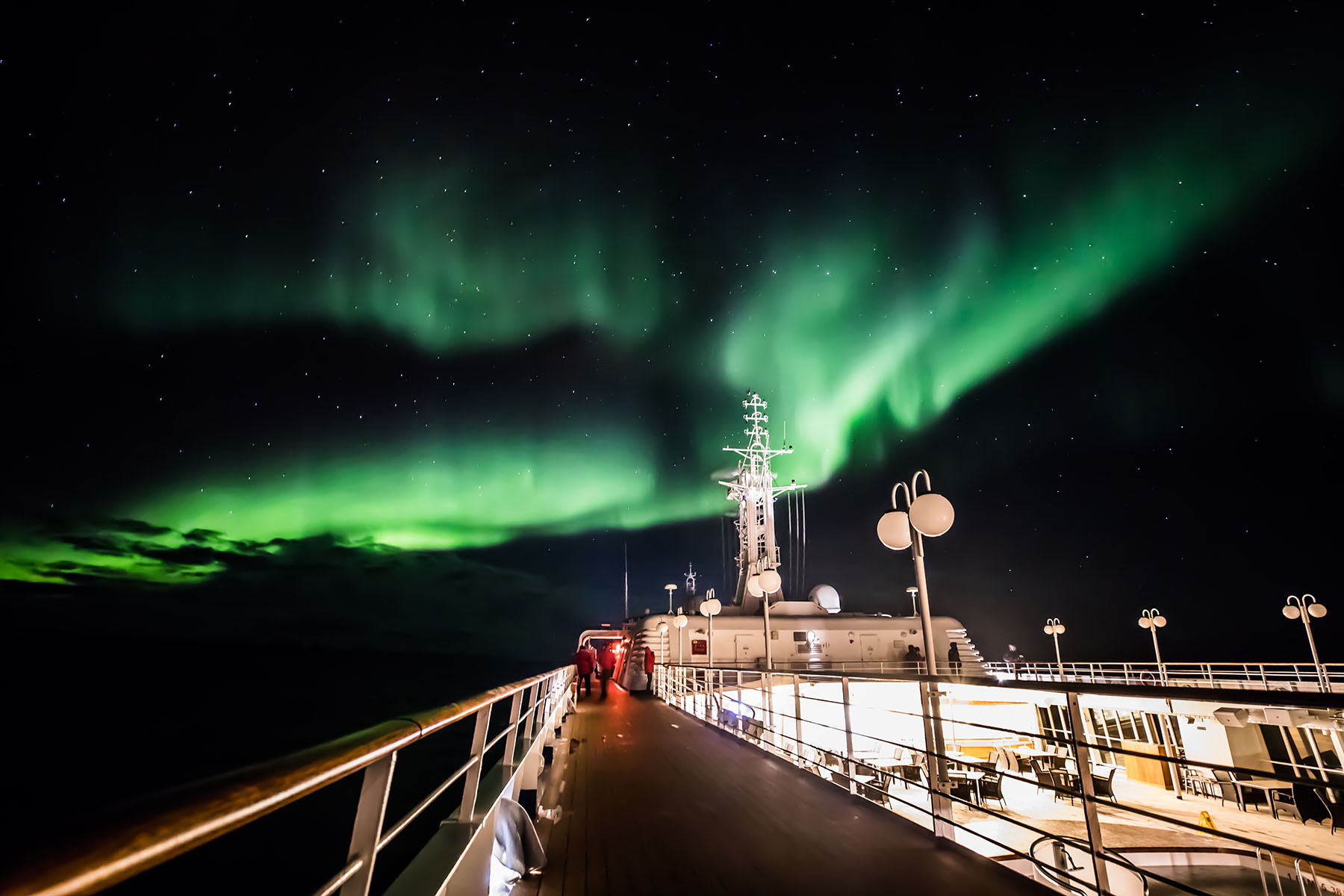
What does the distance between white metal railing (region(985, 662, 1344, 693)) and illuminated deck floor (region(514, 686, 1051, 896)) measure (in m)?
11.9

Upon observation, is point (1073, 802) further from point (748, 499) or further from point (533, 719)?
point (748, 499)

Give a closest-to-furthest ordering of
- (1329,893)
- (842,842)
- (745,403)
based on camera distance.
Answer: (842,842) → (1329,893) → (745,403)

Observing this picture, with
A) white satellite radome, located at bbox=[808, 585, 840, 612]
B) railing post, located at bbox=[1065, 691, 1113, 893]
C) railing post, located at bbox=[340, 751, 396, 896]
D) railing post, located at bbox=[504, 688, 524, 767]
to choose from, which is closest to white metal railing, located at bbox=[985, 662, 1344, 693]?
white satellite radome, located at bbox=[808, 585, 840, 612]

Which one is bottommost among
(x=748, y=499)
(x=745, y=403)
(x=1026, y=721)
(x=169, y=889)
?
(x=169, y=889)

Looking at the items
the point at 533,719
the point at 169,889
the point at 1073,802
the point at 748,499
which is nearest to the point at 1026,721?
the point at 1073,802

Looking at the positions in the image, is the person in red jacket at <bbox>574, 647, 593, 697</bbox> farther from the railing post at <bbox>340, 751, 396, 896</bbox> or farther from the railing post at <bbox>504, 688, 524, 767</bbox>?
the railing post at <bbox>340, 751, 396, 896</bbox>

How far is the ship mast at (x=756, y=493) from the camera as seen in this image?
34.1 meters

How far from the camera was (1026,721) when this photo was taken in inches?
982

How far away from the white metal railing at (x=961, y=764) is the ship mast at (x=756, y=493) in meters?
8.37

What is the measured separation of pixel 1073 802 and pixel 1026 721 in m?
12.8

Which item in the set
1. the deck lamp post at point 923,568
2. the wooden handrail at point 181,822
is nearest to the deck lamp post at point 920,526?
the deck lamp post at point 923,568

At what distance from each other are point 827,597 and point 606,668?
1961cm

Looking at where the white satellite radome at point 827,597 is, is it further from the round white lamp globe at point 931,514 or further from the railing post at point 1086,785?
the railing post at point 1086,785

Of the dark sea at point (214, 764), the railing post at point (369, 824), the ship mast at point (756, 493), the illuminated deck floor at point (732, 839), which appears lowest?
the dark sea at point (214, 764)
